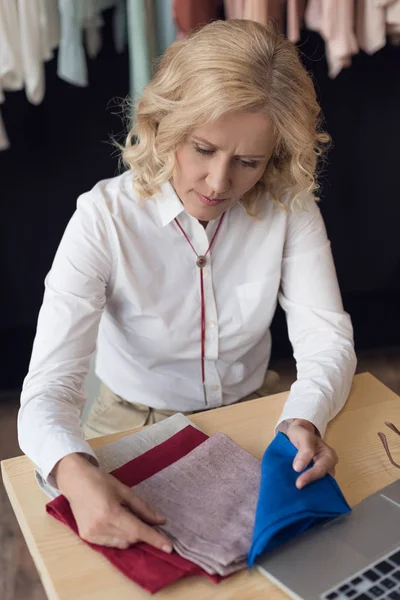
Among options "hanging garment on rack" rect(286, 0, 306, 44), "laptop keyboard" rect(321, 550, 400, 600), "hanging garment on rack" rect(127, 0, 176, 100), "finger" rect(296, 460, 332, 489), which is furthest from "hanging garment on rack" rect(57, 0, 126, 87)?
"laptop keyboard" rect(321, 550, 400, 600)

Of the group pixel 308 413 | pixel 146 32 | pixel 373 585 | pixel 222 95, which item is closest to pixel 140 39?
pixel 146 32

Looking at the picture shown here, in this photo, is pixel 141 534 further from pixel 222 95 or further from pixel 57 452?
pixel 222 95

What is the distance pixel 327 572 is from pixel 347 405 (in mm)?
444

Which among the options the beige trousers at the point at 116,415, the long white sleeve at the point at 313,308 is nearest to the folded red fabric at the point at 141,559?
the long white sleeve at the point at 313,308

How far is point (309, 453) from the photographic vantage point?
103 cm

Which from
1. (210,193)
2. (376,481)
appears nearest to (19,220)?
(210,193)

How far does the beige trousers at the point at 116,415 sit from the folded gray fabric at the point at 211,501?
47cm

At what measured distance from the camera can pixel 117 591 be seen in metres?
0.82

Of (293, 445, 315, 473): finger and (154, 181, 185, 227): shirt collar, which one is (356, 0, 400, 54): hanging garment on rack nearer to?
(154, 181, 185, 227): shirt collar

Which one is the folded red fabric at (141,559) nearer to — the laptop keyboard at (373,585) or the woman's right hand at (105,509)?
the woman's right hand at (105,509)

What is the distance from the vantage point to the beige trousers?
153 cm

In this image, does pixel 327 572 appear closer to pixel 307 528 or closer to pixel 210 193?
pixel 307 528

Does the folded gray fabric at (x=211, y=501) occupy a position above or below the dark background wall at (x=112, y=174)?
above

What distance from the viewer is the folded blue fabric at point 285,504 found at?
2.87 ft
